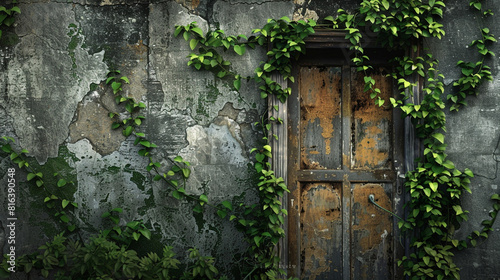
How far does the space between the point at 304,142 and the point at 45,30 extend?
7.08 ft

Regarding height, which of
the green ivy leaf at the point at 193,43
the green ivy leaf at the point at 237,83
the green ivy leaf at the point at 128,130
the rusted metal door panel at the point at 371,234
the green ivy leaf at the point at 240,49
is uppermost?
the green ivy leaf at the point at 193,43

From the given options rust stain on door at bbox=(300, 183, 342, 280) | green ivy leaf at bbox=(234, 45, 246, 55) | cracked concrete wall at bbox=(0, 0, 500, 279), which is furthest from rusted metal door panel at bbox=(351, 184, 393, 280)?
green ivy leaf at bbox=(234, 45, 246, 55)

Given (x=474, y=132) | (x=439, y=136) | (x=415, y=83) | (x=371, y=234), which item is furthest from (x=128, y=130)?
(x=474, y=132)

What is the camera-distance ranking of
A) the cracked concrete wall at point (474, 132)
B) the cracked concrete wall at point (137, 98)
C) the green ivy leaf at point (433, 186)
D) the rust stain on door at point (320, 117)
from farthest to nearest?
the rust stain on door at point (320, 117) → the cracked concrete wall at point (137, 98) → the cracked concrete wall at point (474, 132) → the green ivy leaf at point (433, 186)

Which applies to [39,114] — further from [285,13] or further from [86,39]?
[285,13]

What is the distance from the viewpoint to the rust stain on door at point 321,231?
312cm

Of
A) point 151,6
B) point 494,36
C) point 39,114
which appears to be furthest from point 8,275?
point 494,36

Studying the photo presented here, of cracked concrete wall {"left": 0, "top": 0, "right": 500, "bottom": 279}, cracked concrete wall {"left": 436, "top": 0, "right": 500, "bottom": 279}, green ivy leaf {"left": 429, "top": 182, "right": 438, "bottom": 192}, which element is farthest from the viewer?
cracked concrete wall {"left": 0, "top": 0, "right": 500, "bottom": 279}

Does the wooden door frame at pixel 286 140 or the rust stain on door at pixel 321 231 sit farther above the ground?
the wooden door frame at pixel 286 140

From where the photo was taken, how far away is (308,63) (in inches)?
125

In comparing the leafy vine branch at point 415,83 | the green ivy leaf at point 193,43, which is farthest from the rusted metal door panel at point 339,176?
the green ivy leaf at point 193,43

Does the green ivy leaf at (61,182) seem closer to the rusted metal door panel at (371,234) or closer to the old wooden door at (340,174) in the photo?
the old wooden door at (340,174)

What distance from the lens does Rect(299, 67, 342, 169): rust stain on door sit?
3.15 m

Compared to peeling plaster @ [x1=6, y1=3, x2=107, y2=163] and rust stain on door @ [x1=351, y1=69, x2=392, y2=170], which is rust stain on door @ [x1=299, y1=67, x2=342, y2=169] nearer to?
rust stain on door @ [x1=351, y1=69, x2=392, y2=170]
